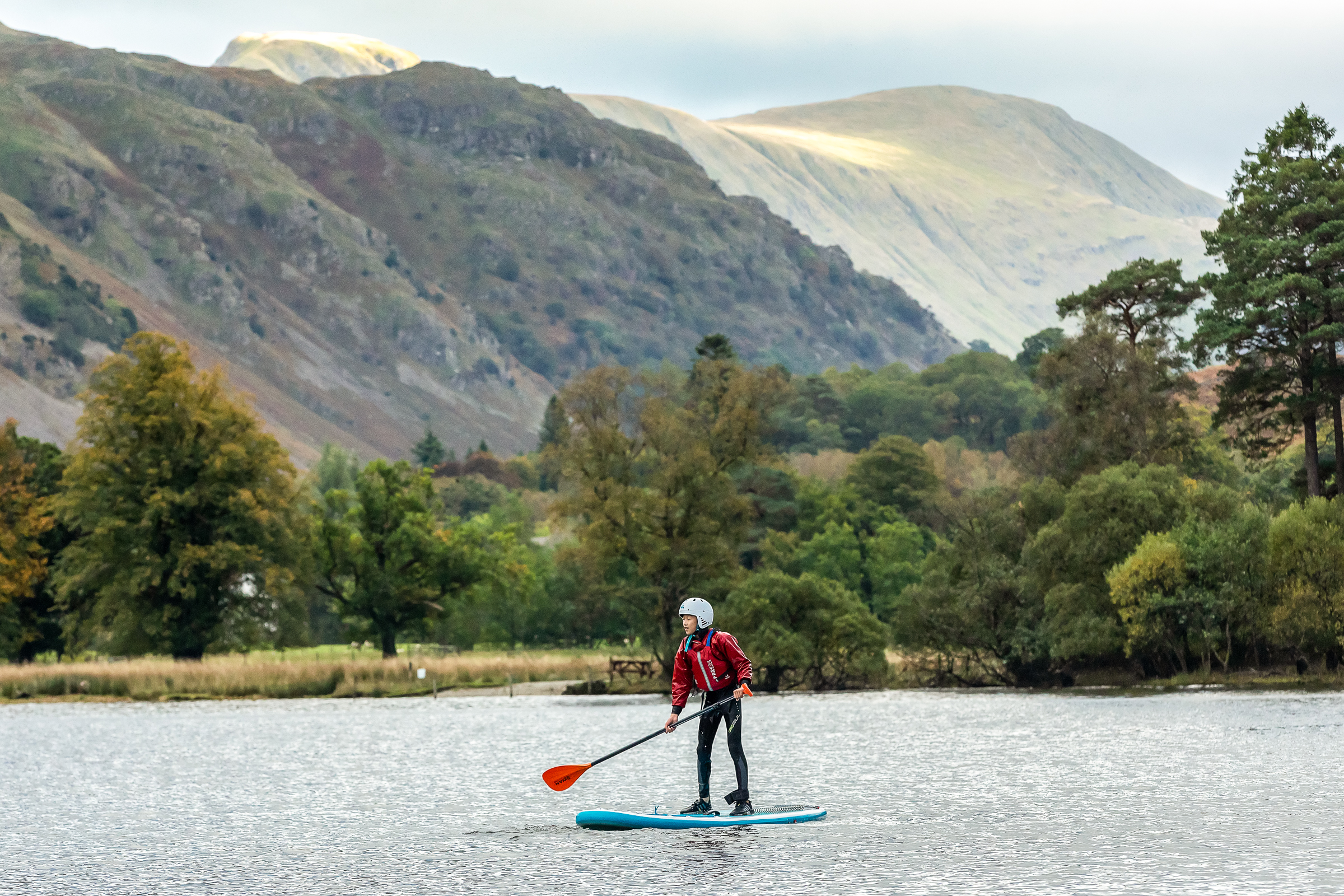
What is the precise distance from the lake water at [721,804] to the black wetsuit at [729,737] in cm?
75

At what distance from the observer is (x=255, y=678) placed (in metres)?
77.7

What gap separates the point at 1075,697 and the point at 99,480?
51949 mm

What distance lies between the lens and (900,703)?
61219 mm

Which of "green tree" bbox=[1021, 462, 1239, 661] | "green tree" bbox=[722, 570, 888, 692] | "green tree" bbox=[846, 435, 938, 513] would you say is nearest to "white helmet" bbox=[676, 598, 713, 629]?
"green tree" bbox=[1021, 462, 1239, 661]

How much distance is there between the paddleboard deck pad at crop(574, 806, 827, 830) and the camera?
78.6 ft

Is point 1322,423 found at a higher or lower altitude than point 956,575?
higher

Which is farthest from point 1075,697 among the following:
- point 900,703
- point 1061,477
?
point 1061,477

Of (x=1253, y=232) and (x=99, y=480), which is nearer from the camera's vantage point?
(x=1253, y=232)

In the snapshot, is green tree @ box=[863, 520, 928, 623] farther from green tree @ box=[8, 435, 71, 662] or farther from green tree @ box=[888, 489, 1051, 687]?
green tree @ box=[8, 435, 71, 662]

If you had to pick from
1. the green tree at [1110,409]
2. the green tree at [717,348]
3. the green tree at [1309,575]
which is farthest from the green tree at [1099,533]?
the green tree at [717,348]

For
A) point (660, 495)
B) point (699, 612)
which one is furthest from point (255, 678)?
point (699, 612)

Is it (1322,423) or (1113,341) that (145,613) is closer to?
(1113,341)

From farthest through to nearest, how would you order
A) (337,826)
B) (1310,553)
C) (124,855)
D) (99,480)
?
(99,480) < (1310,553) < (337,826) < (124,855)

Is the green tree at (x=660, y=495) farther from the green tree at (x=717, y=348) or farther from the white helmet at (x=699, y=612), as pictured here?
Result: the white helmet at (x=699, y=612)
